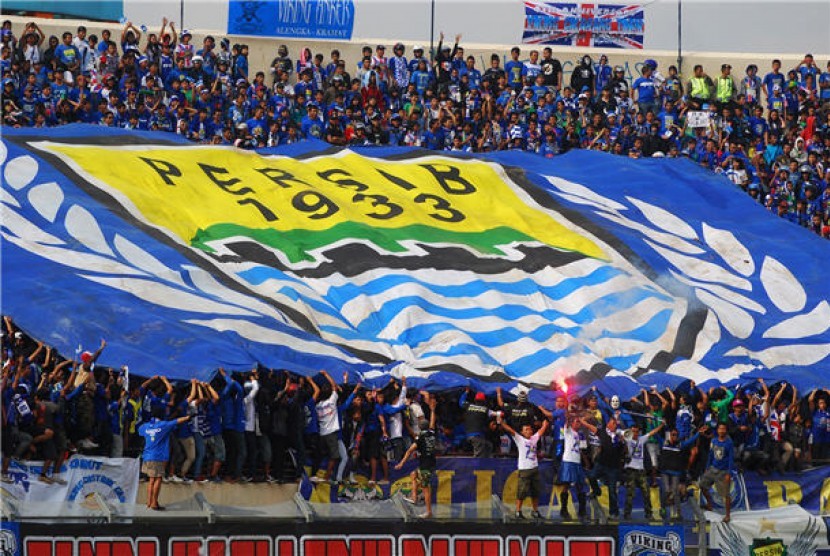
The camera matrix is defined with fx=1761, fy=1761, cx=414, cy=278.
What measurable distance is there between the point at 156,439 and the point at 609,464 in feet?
18.5

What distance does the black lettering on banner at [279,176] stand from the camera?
27688 millimetres

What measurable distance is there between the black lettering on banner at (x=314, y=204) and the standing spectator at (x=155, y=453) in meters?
7.53

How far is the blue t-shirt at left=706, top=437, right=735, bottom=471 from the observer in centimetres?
2223

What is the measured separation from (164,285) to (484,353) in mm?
4427

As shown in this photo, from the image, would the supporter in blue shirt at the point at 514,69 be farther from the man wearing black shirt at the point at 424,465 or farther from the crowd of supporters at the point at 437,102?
the man wearing black shirt at the point at 424,465

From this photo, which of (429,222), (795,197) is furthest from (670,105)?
(429,222)

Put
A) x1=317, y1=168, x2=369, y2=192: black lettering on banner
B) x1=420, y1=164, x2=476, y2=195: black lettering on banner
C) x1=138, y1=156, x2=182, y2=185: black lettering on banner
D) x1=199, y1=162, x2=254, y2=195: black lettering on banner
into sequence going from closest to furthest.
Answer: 1. x1=138, y1=156, x2=182, y2=185: black lettering on banner
2. x1=199, y1=162, x2=254, y2=195: black lettering on banner
3. x1=317, y1=168, x2=369, y2=192: black lettering on banner
4. x1=420, y1=164, x2=476, y2=195: black lettering on banner

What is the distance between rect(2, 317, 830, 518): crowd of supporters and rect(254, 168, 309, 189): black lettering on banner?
242 inches

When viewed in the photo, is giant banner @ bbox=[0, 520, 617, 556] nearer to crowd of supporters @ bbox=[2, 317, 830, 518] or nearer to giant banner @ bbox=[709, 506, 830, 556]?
crowd of supporters @ bbox=[2, 317, 830, 518]

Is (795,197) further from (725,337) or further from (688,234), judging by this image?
(725,337)

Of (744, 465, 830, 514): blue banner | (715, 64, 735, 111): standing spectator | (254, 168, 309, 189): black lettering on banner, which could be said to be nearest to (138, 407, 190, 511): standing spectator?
(744, 465, 830, 514): blue banner

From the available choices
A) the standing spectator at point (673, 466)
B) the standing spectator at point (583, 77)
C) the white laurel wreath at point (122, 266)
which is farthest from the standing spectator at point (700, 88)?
the white laurel wreath at point (122, 266)

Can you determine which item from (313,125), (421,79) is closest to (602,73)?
(421,79)

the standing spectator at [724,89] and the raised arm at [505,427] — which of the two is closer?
the raised arm at [505,427]
